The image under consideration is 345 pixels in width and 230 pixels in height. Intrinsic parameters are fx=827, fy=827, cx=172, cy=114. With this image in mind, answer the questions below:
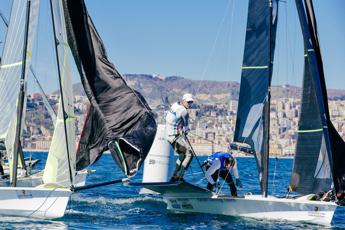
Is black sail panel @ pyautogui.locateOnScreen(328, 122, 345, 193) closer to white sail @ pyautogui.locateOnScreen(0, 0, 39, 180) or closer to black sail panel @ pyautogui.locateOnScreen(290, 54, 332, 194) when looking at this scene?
black sail panel @ pyautogui.locateOnScreen(290, 54, 332, 194)

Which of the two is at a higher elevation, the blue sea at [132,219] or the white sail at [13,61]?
the white sail at [13,61]

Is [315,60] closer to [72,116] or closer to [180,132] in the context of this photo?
[180,132]

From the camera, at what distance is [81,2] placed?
19.1m

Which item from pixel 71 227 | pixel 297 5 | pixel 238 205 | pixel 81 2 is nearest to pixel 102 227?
pixel 71 227

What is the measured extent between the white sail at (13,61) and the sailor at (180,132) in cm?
366

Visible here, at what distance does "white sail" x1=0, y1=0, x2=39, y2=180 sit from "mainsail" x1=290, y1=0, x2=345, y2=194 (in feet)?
21.1

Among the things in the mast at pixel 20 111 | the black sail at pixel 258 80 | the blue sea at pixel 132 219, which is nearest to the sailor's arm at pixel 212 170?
the blue sea at pixel 132 219

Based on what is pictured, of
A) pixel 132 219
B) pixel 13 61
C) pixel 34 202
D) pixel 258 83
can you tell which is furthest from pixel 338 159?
pixel 13 61

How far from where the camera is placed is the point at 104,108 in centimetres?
1881

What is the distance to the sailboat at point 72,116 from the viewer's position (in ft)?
60.5

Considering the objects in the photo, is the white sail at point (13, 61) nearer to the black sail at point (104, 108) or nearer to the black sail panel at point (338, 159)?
the black sail at point (104, 108)

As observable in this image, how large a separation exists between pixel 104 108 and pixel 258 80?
14.0ft

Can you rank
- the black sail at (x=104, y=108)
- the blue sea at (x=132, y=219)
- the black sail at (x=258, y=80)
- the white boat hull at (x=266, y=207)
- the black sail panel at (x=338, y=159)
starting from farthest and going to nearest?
1. the black sail at (x=258, y=80)
2. the black sail panel at (x=338, y=159)
3. the white boat hull at (x=266, y=207)
4. the black sail at (x=104, y=108)
5. the blue sea at (x=132, y=219)

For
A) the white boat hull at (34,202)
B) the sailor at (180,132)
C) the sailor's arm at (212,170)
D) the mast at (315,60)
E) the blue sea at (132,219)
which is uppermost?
the mast at (315,60)
